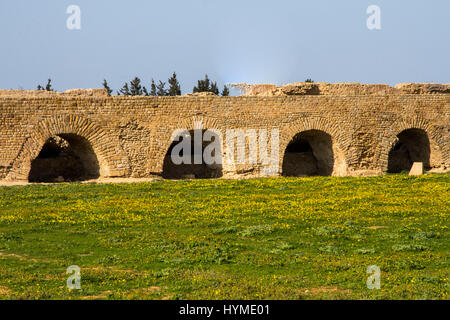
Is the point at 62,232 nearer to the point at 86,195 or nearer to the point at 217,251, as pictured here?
the point at 217,251

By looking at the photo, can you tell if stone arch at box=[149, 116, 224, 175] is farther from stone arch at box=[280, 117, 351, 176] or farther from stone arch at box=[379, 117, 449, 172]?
stone arch at box=[379, 117, 449, 172]

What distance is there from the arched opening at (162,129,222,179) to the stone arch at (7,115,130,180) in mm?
2972

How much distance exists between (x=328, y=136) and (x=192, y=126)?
18.0 ft

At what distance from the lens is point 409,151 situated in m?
26.3

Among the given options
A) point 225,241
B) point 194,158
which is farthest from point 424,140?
point 225,241

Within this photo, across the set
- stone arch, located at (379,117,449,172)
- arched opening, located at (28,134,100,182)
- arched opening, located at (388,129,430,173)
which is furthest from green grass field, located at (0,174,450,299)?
arched opening, located at (388,129,430,173)

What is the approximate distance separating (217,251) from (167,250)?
0.86 meters

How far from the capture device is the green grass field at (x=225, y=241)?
8.12 metres

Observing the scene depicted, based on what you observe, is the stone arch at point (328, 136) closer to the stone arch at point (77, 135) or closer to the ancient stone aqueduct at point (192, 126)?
the ancient stone aqueduct at point (192, 126)

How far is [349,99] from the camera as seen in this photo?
23094 mm

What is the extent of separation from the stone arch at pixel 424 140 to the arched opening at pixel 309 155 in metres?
2.11

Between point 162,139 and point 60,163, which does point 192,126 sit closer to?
point 162,139

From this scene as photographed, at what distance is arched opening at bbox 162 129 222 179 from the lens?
23.7m
